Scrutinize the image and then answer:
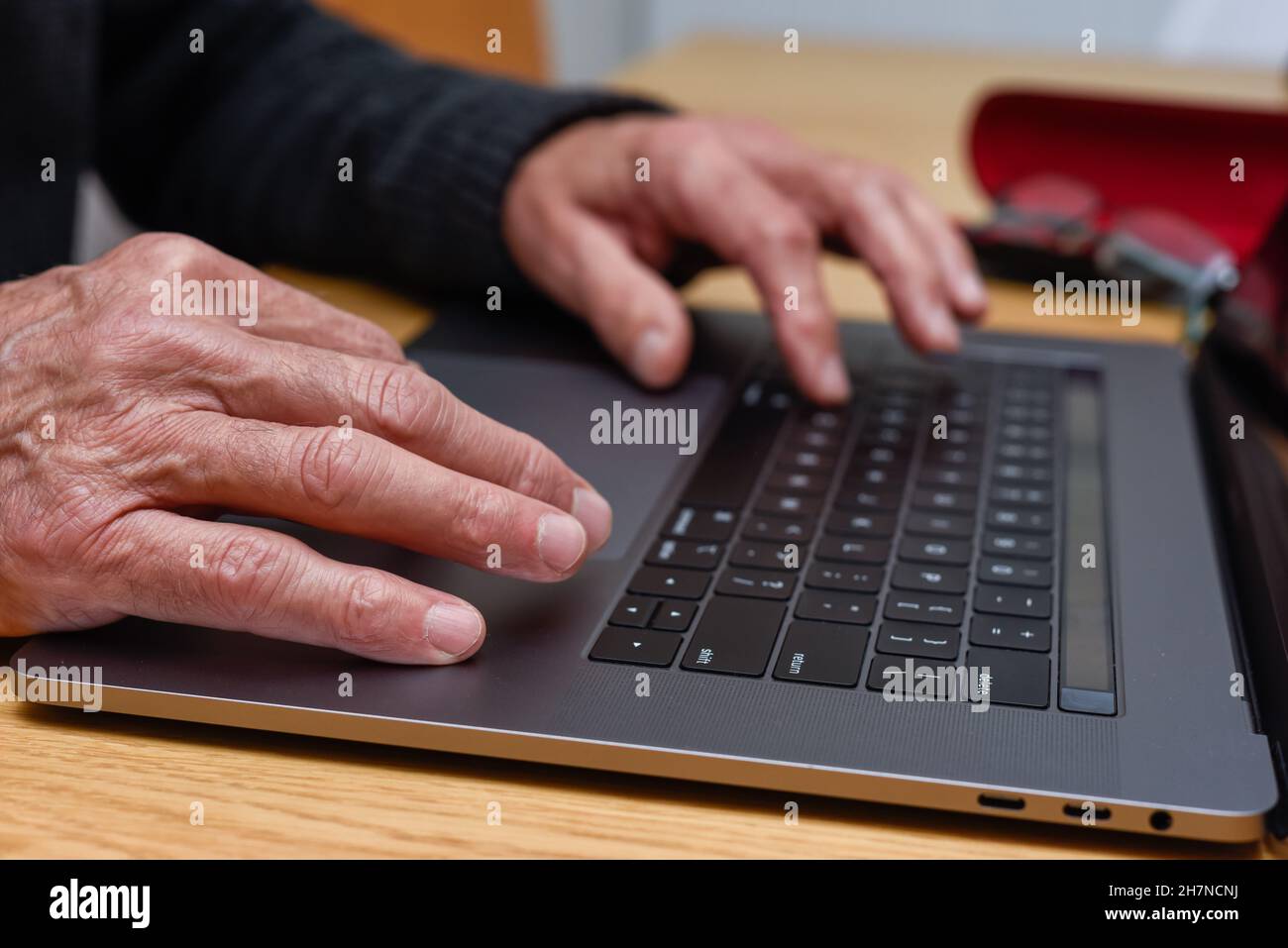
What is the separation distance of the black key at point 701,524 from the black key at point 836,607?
0.17 feet

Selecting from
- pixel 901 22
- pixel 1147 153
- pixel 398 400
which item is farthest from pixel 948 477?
pixel 901 22

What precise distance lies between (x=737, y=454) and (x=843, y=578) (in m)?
0.12

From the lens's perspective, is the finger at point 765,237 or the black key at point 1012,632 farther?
the finger at point 765,237

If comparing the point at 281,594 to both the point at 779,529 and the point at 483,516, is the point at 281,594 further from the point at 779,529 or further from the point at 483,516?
the point at 779,529

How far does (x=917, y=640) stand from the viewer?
0.38 meters

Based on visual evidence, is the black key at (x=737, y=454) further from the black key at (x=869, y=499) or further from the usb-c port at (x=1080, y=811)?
the usb-c port at (x=1080, y=811)

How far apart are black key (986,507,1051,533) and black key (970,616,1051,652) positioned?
77 millimetres

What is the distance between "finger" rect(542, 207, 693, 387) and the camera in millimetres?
603

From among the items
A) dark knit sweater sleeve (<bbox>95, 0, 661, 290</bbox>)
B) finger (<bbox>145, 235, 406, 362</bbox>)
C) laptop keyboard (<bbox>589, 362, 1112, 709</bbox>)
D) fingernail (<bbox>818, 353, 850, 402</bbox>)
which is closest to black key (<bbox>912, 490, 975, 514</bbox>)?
laptop keyboard (<bbox>589, 362, 1112, 709</bbox>)

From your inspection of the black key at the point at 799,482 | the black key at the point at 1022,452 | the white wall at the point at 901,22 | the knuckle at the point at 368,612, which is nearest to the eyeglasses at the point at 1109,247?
the black key at the point at 1022,452

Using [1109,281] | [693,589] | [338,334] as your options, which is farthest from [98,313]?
[1109,281]

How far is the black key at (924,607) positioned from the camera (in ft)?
1.29
